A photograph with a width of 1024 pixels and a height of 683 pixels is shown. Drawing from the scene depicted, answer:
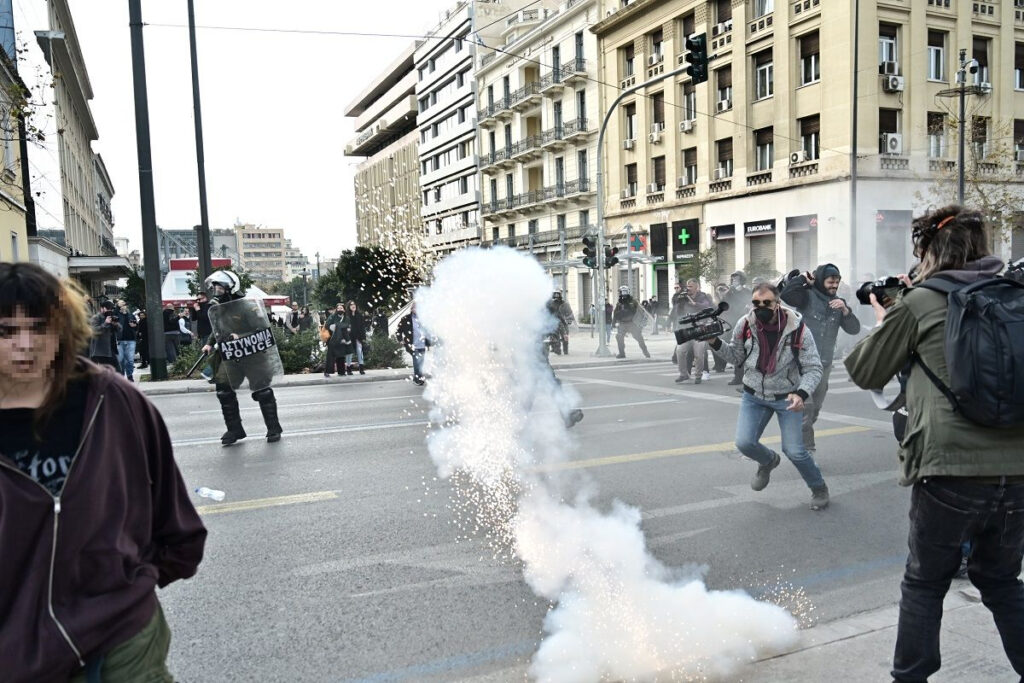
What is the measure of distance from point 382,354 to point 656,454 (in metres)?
11.3

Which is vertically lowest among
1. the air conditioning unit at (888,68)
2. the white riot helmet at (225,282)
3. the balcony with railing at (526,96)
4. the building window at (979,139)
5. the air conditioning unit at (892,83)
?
the white riot helmet at (225,282)

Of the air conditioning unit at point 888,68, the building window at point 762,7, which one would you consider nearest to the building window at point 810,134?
the air conditioning unit at point 888,68

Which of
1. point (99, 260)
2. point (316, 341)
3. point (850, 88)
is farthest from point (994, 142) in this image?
point (99, 260)

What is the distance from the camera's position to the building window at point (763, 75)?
97.8 ft

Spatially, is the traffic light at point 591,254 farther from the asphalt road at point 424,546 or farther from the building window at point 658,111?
the building window at point 658,111

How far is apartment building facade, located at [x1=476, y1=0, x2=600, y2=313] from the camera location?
4109 cm

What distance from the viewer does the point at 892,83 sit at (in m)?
26.7

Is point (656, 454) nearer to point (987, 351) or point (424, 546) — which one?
point (424, 546)

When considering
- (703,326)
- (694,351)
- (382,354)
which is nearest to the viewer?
(703,326)

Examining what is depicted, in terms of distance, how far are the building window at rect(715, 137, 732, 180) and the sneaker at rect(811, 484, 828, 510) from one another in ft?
92.2

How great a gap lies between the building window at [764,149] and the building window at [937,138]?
210 inches

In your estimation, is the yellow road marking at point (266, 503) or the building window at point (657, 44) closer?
the yellow road marking at point (266, 503)

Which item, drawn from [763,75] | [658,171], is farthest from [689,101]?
[763,75]

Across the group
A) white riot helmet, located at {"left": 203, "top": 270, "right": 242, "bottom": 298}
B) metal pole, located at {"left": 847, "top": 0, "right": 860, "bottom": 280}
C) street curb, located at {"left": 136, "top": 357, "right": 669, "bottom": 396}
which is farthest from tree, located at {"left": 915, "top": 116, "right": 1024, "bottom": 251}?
white riot helmet, located at {"left": 203, "top": 270, "right": 242, "bottom": 298}
